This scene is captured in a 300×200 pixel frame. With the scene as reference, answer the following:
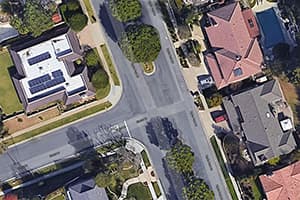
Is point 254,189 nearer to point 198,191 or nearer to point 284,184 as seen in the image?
point 284,184

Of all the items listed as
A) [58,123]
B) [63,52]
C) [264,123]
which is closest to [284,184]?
[264,123]

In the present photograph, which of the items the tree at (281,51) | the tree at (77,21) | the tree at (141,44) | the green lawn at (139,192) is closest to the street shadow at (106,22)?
the tree at (77,21)

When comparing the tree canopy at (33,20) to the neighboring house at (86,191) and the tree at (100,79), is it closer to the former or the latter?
the tree at (100,79)

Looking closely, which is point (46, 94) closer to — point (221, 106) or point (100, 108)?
point (100, 108)

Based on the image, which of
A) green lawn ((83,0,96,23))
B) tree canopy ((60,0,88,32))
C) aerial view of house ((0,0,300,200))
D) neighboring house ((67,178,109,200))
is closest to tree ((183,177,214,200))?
aerial view of house ((0,0,300,200))

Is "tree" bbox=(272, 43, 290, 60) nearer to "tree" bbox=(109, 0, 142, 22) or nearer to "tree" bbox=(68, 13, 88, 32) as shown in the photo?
"tree" bbox=(109, 0, 142, 22)

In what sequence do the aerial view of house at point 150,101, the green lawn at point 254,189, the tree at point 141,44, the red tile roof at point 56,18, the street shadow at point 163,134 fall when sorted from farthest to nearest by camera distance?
the street shadow at point 163,134, the red tile roof at point 56,18, the green lawn at point 254,189, the aerial view of house at point 150,101, the tree at point 141,44

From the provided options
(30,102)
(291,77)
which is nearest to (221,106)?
(291,77)
